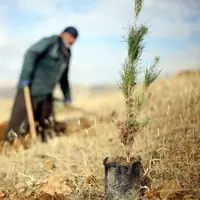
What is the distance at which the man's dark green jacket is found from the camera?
24.9ft

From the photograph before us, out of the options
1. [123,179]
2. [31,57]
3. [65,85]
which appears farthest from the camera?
[65,85]

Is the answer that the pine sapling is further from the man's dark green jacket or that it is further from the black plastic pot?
the man's dark green jacket

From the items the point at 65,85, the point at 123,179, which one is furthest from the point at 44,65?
the point at 123,179

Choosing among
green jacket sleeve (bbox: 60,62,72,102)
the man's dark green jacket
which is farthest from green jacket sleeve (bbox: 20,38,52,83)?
green jacket sleeve (bbox: 60,62,72,102)

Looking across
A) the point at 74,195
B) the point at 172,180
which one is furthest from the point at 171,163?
the point at 74,195

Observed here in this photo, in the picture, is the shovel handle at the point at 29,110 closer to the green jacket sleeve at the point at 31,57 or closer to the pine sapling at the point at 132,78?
the green jacket sleeve at the point at 31,57

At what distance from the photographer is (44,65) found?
784 centimetres

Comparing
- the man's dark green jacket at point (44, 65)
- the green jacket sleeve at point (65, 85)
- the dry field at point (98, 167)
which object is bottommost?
the dry field at point (98, 167)

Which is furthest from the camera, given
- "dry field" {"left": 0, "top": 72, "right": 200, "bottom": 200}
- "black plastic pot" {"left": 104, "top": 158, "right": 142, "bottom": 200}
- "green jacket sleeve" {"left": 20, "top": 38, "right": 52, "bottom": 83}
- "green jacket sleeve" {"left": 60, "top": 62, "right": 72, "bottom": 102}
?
"green jacket sleeve" {"left": 60, "top": 62, "right": 72, "bottom": 102}

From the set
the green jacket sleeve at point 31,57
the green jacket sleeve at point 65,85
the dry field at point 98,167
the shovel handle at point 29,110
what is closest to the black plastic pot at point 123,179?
the dry field at point 98,167

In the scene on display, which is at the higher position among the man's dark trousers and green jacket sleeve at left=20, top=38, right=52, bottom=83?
green jacket sleeve at left=20, top=38, right=52, bottom=83

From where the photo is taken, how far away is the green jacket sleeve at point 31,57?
7582mm

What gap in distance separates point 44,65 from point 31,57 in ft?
1.12

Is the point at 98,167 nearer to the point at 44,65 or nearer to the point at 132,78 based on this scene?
the point at 132,78
